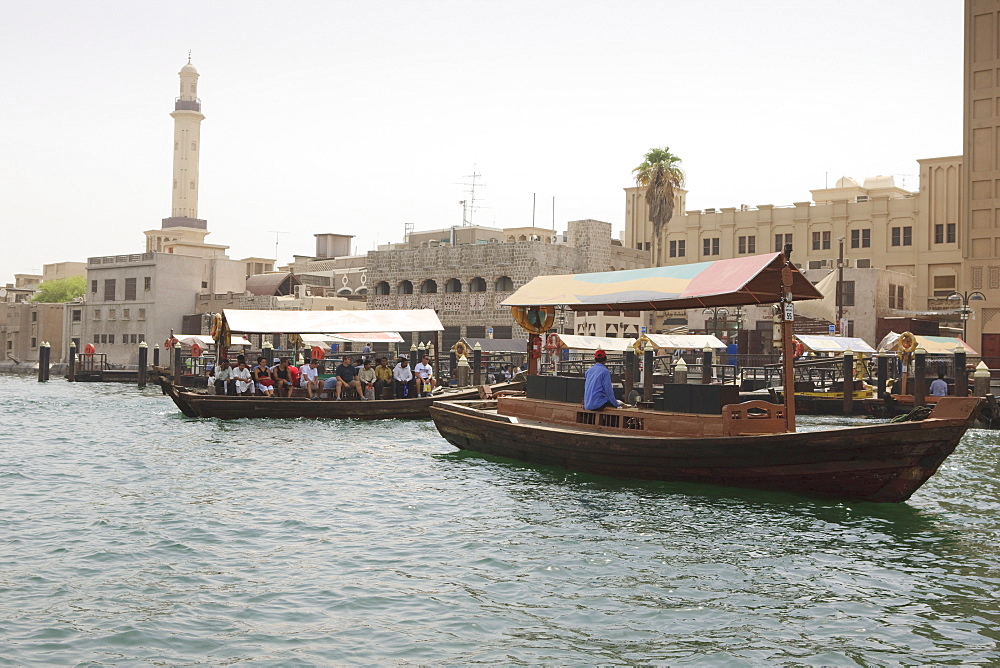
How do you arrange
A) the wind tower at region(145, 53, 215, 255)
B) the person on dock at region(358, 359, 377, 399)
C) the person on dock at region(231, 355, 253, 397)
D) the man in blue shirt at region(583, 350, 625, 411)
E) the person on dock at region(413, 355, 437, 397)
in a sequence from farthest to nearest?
the wind tower at region(145, 53, 215, 255), the person on dock at region(413, 355, 437, 397), the person on dock at region(358, 359, 377, 399), the person on dock at region(231, 355, 253, 397), the man in blue shirt at region(583, 350, 625, 411)

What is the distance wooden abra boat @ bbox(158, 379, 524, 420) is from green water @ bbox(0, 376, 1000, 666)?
862 centimetres

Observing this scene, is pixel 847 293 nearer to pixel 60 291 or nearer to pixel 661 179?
pixel 661 179

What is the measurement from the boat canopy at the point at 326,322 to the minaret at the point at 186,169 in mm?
74567

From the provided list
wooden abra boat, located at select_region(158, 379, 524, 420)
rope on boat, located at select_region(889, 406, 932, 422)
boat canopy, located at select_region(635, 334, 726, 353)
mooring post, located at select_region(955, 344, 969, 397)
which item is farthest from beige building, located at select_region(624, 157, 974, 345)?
rope on boat, located at select_region(889, 406, 932, 422)

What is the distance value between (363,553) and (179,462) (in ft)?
29.2

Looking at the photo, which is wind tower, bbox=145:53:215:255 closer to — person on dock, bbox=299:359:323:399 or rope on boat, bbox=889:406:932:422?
person on dock, bbox=299:359:323:399

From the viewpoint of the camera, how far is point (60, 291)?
90812mm

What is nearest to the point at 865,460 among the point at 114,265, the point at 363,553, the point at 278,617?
the point at 363,553

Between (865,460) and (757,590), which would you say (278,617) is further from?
(865,460)

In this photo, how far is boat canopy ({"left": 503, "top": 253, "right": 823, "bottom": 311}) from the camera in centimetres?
1419

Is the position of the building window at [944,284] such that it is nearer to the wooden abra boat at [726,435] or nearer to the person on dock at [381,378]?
the person on dock at [381,378]

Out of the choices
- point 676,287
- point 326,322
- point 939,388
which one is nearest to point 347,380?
point 326,322

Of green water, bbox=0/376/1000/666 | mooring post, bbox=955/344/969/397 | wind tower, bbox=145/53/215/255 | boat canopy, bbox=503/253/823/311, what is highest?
wind tower, bbox=145/53/215/255

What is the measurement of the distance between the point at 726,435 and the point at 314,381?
51.8 ft
